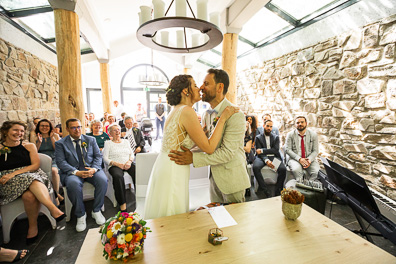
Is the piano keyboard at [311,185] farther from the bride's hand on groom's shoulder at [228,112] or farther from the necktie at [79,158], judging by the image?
the necktie at [79,158]

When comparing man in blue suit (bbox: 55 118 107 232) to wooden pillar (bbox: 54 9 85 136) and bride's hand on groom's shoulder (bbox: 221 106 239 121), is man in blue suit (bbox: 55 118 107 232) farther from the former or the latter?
bride's hand on groom's shoulder (bbox: 221 106 239 121)

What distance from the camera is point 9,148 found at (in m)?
2.21

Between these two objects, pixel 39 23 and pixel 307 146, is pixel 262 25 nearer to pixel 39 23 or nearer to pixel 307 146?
pixel 307 146

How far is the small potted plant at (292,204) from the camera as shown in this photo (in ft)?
3.67

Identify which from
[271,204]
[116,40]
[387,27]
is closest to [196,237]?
[271,204]

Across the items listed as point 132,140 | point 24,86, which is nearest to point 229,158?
point 132,140

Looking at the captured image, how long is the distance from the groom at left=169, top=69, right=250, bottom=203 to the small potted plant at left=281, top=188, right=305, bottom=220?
34 cm

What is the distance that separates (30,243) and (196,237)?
2.14 m

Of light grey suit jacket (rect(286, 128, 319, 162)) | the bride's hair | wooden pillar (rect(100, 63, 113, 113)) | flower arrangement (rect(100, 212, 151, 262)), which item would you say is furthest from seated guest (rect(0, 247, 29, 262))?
wooden pillar (rect(100, 63, 113, 113))

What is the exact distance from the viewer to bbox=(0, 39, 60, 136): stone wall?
2935mm

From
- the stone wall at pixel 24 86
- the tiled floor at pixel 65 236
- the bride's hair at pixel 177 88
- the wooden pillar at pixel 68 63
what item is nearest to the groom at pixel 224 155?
the bride's hair at pixel 177 88

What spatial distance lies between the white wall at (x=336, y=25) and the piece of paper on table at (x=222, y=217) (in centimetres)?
320

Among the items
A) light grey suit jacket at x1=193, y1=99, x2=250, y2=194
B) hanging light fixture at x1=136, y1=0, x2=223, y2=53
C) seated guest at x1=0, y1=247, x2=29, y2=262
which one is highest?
hanging light fixture at x1=136, y1=0, x2=223, y2=53

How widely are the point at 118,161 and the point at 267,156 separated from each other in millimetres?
2488
